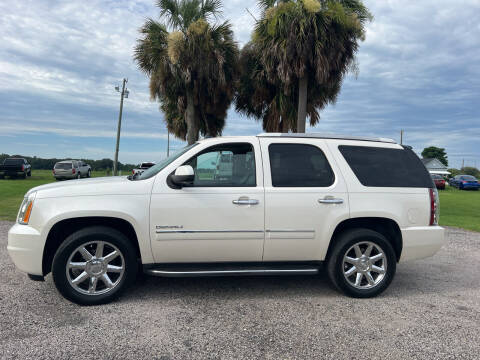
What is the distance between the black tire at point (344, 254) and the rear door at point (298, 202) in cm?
15

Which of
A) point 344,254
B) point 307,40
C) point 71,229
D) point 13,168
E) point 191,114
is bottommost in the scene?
point 344,254

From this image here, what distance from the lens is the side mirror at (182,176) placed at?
345 centimetres

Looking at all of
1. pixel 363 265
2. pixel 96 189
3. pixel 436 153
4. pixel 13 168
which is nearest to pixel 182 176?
pixel 96 189

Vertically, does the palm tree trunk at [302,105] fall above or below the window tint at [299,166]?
above

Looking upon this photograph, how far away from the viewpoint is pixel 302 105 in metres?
13.0

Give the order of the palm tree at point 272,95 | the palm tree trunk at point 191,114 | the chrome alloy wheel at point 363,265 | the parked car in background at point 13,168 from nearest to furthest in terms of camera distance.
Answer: the chrome alloy wheel at point 363,265
the palm tree at point 272,95
the palm tree trunk at point 191,114
the parked car in background at point 13,168

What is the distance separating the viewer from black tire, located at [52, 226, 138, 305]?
3.48 m

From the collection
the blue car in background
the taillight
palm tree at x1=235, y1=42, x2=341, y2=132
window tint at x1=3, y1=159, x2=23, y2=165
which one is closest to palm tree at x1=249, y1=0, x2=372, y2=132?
palm tree at x1=235, y1=42, x2=341, y2=132

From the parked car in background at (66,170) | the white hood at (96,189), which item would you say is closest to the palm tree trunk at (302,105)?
the white hood at (96,189)

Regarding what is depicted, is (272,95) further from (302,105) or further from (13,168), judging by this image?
(13,168)

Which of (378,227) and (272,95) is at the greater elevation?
(272,95)

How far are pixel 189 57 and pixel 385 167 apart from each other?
1224 cm

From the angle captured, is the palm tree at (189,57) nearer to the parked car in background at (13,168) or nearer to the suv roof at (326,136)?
the suv roof at (326,136)

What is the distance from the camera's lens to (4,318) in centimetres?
322
